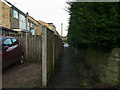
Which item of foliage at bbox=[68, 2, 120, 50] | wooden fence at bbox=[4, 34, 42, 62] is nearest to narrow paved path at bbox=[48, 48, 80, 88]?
foliage at bbox=[68, 2, 120, 50]

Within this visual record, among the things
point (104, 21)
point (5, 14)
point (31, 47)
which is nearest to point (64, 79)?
point (104, 21)

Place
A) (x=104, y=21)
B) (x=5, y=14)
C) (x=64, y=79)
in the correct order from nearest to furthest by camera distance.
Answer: (x=104, y=21)
(x=64, y=79)
(x=5, y=14)

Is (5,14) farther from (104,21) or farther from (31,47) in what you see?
(104,21)

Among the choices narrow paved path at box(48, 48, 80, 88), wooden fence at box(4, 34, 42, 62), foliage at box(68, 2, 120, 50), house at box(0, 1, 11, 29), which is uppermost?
house at box(0, 1, 11, 29)

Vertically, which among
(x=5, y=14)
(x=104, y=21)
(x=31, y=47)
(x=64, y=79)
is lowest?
(x=64, y=79)

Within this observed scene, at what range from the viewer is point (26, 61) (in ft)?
19.8

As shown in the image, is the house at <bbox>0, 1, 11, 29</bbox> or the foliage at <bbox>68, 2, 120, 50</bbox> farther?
the house at <bbox>0, 1, 11, 29</bbox>

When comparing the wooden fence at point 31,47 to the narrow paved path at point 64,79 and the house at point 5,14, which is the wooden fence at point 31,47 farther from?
the house at point 5,14

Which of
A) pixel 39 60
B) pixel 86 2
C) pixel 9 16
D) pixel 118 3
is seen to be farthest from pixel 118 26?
pixel 9 16

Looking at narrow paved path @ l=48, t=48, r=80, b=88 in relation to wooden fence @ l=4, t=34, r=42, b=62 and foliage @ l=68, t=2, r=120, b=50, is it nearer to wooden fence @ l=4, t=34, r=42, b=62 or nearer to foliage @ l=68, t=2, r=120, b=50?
foliage @ l=68, t=2, r=120, b=50

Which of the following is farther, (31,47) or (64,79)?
(31,47)

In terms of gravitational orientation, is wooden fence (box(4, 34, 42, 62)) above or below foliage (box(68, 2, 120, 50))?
below

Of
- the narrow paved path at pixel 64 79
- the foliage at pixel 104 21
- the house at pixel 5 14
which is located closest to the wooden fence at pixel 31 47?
the narrow paved path at pixel 64 79

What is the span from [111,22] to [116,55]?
892mm
